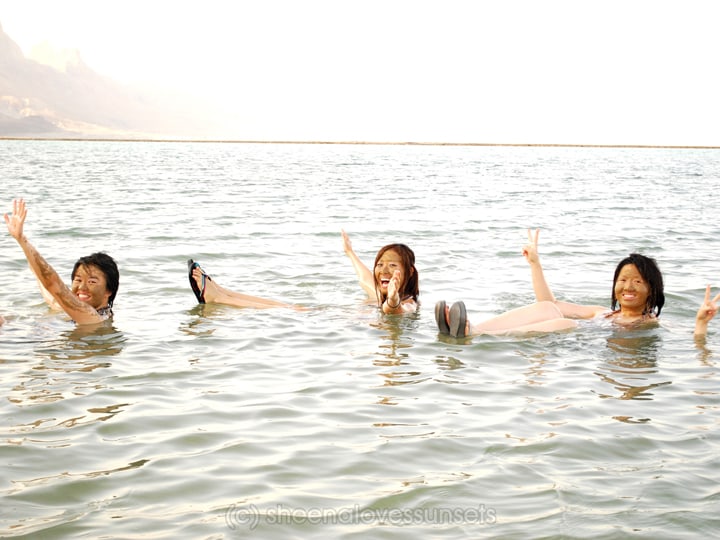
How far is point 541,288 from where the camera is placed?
880cm

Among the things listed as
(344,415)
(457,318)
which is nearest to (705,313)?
(457,318)

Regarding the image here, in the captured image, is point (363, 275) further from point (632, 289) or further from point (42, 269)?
point (42, 269)

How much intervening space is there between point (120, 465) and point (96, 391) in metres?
1.55

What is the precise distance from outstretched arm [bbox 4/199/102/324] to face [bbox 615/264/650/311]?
546 centimetres

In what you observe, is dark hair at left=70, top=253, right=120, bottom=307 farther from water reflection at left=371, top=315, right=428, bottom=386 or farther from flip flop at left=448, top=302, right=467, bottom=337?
flip flop at left=448, top=302, right=467, bottom=337

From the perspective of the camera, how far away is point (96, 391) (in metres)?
6.19

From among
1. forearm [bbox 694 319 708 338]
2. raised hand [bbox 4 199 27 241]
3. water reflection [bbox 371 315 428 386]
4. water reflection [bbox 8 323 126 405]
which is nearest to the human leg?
water reflection [bbox 371 315 428 386]

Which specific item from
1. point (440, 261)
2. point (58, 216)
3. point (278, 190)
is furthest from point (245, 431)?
point (278, 190)

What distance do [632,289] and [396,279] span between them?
2.46 m

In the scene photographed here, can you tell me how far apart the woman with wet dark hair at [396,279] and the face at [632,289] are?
7.38 ft

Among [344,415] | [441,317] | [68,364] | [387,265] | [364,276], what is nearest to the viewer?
[344,415]

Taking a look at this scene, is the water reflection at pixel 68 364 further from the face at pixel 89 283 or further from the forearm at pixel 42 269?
the forearm at pixel 42 269

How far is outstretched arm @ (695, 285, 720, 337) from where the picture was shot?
7711 mm

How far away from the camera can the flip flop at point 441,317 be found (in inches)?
304
